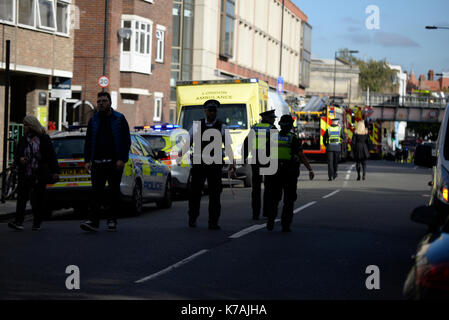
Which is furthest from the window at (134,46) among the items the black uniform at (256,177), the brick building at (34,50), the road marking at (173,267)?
the road marking at (173,267)

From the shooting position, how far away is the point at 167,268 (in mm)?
9305

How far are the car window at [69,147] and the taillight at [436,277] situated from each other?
438 inches

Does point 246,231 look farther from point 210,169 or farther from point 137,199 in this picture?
point 137,199

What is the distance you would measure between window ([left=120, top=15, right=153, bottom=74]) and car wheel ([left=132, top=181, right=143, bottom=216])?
82.5 ft

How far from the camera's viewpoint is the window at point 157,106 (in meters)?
44.2

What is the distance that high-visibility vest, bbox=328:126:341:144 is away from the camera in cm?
2866

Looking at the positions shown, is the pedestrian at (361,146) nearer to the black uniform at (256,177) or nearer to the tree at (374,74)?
the black uniform at (256,177)

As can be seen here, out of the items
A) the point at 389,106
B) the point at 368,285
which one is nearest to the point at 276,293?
the point at 368,285

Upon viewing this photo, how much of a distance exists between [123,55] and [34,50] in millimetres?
11557

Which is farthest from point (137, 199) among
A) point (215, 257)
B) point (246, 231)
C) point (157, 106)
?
point (157, 106)

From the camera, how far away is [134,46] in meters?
41.0

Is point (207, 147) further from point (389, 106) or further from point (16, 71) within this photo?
point (389, 106)

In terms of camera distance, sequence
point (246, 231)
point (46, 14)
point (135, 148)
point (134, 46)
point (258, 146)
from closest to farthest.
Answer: point (246, 231) → point (258, 146) → point (135, 148) → point (46, 14) → point (134, 46)
